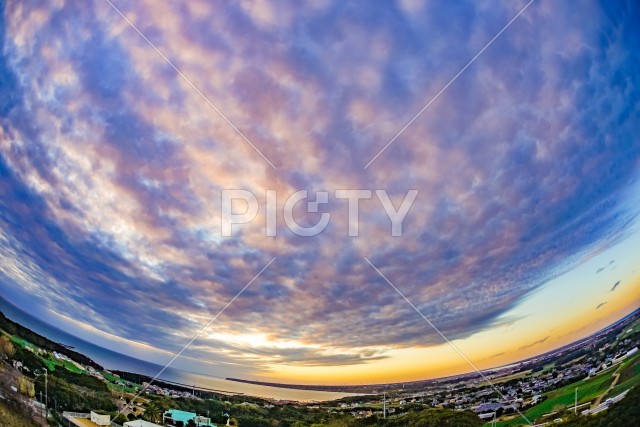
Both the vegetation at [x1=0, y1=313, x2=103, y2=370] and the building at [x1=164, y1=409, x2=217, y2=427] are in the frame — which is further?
the vegetation at [x1=0, y1=313, x2=103, y2=370]

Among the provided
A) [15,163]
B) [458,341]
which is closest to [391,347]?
[458,341]

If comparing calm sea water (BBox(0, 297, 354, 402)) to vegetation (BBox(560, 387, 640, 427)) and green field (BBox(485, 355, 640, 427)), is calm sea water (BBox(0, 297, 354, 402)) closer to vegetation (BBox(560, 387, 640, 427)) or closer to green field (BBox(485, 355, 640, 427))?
green field (BBox(485, 355, 640, 427))

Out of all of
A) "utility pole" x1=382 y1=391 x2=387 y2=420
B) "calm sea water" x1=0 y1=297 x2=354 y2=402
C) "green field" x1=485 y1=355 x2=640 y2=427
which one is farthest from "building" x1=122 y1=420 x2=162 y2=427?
"green field" x1=485 y1=355 x2=640 y2=427

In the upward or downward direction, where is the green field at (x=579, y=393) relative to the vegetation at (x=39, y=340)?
downward

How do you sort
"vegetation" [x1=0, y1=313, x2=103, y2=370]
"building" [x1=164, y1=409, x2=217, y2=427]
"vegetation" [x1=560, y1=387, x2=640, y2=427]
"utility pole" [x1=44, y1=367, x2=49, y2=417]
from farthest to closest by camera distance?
"utility pole" [x1=44, y1=367, x2=49, y2=417] < "vegetation" [x1=0, y1=313, x2=103, y2=370] < "building" [x1=164, y1=409, x2=217, y2=427] < "vegetation" [x1=560, y1=387, x2=640, y2=427]

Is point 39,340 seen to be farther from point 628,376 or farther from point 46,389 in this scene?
point 628,376

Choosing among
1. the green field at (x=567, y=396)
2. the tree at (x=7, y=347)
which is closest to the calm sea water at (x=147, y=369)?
the tree at (x=7, y=347)

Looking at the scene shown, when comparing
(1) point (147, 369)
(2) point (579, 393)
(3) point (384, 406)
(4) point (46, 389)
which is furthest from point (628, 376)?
(4) point (46, 389)

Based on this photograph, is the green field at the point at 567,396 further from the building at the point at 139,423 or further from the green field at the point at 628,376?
the building at the point at 139,423

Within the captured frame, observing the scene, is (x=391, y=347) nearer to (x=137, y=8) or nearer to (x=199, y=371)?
(x=199, y=371)
